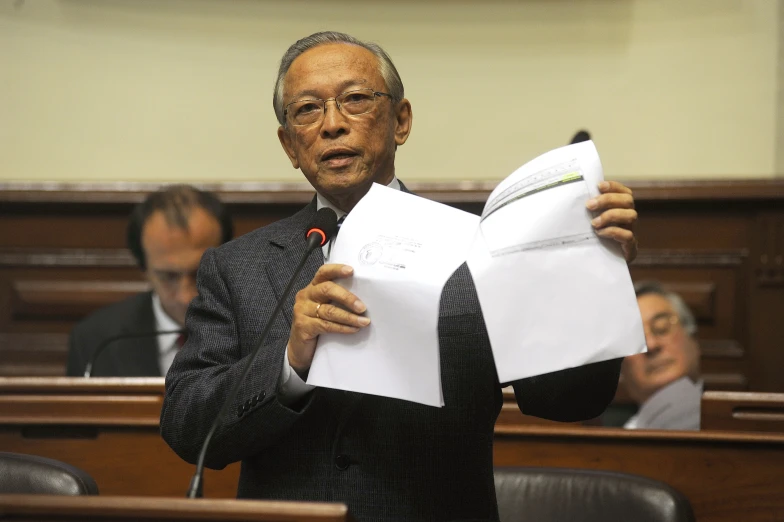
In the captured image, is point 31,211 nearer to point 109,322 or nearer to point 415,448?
point 109,322

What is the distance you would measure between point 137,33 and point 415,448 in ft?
10.5

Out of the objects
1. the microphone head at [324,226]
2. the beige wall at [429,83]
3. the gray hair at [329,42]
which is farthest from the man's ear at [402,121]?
the beige wall at [429,83]

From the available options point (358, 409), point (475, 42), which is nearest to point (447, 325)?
point (358, 409)

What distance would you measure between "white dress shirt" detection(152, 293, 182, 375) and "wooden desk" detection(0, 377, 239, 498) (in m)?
0.68

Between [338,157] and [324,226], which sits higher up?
[338,157]

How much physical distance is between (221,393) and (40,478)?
1.56ft

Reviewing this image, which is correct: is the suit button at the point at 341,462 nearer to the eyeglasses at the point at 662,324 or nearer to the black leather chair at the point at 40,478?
the black leather chair at the point at 40,478

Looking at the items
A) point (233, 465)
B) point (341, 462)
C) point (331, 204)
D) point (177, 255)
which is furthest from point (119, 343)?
point (341, 462)

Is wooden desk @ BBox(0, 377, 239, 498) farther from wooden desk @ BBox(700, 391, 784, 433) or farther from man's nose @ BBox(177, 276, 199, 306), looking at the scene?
wooden desk @ BBox(700, 391, 784, 433)

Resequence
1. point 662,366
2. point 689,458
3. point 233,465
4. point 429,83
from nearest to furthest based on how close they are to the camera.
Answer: point 689,458 < point 233,465 < point 662,366 < point 429,83

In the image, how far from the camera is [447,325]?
163 cm

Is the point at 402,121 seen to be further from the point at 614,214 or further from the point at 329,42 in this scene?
the point at 614,214

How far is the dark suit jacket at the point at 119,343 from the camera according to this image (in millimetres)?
3064

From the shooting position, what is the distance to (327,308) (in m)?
1.36
